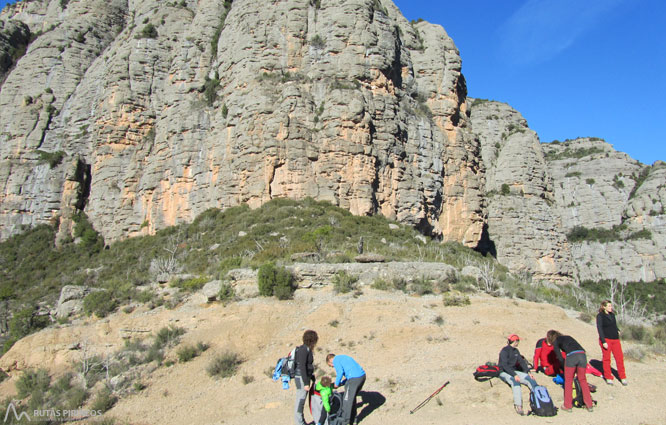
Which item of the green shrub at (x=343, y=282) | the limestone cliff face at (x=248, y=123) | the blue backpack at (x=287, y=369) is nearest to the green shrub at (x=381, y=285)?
the green shrub at (x=343, y=282)

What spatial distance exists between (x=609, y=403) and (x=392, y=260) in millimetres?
9884

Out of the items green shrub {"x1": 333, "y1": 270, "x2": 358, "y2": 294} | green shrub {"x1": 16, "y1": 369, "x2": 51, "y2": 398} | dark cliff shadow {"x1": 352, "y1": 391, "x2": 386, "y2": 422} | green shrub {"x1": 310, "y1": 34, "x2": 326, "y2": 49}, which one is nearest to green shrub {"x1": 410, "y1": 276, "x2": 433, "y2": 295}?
green shrub {"x1": 333, "y1": 270, "x2": 358, "y2": 294}

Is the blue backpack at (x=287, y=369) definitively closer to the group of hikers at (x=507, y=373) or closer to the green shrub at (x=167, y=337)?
the group of hikers at (x=507, y=373)

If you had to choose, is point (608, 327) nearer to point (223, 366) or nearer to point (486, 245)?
point (223, 366)

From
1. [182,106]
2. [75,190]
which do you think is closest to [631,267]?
[182,106]

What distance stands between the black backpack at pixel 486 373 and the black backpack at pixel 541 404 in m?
1.10

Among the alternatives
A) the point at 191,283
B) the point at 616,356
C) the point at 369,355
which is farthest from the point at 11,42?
the point at 616,356

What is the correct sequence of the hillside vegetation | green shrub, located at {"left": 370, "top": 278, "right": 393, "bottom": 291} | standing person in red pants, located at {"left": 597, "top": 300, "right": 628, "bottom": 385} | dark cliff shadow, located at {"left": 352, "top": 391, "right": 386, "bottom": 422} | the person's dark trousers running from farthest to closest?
the hillside vegetation
green shrub, located at {"left": 370, "top": 278, "right": 393, "bottom": 291}
standing person in red pants, located at {"left": 597, "top": 300, "right": 628, "bottom": 385}
dark cliff shadow, located at {"left": 352, "top": 391, "right": 386, "bottom": 422}
the person's dark trousers

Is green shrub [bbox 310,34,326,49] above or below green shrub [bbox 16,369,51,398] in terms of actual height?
above

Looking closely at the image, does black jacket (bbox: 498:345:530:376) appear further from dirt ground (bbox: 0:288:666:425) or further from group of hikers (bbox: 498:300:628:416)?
dirt ground (bbox: 0:288:666:425)

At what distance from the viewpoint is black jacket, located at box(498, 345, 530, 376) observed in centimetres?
786

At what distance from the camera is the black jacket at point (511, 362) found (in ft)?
25.8

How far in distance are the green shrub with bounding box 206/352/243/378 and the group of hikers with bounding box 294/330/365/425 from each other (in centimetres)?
389

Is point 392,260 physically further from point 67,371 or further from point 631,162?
point 631,162
